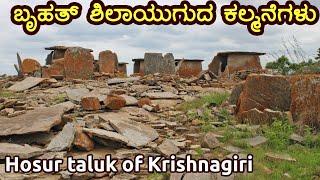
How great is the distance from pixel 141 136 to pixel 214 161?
177 centimetres

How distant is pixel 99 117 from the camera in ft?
27.6

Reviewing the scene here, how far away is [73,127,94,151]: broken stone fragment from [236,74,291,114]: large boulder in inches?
132

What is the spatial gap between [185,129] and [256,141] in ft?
5.05

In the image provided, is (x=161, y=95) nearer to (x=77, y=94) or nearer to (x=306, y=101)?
(x=77, y=94)

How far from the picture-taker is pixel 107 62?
1927 centimetres

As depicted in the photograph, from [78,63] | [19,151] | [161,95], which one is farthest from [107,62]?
[19,151]

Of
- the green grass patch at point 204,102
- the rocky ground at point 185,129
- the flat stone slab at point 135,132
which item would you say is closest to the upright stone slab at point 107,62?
the rocky ground at point 185,129

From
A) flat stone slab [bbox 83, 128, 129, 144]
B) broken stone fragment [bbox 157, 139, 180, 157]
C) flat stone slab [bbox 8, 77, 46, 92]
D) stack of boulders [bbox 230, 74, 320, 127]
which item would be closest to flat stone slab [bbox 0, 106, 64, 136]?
flat stone slab [bbox 83, 128, 129, 144]

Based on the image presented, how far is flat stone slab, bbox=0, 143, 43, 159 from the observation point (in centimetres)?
628

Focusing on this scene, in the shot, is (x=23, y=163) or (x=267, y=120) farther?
(x=267, y=120)

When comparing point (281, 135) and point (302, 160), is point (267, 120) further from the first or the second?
point (302, 160)

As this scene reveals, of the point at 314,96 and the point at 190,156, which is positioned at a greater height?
the point at 314,96

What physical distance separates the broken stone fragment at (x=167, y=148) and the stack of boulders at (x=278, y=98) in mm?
2144

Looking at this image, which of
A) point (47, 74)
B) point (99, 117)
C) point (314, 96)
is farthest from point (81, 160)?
point (47, 74)
